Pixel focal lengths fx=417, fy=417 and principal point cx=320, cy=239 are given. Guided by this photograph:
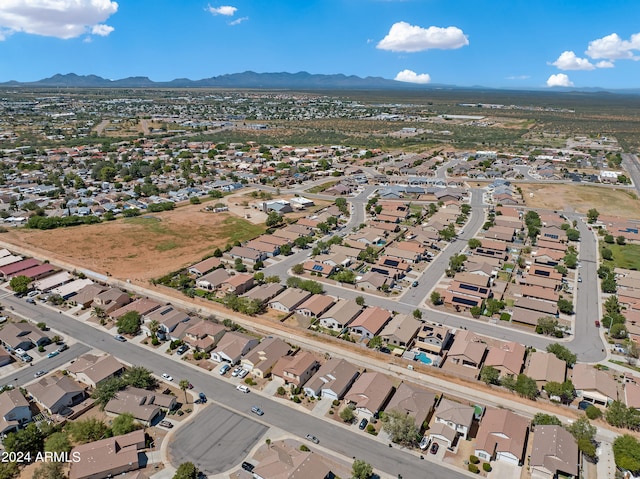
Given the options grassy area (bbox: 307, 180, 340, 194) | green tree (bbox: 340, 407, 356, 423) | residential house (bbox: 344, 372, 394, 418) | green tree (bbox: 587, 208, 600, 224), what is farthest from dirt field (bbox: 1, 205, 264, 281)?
green tree (bbox: 587, 208, 600, 224)

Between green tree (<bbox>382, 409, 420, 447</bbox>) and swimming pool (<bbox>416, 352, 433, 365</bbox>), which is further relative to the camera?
swimming pool (<bbox>416, 352, 433, 365</bbox>)

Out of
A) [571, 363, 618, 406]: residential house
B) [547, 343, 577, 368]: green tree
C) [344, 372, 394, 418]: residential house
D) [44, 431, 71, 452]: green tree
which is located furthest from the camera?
[547, 343, 577, 368]: green tree

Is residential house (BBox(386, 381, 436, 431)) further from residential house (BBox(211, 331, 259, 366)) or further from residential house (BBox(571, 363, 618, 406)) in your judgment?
residential house (BBox(211, 331, 259, 366))

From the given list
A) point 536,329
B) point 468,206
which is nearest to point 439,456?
point 536,329

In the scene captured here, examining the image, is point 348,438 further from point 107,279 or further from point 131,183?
point 131,183

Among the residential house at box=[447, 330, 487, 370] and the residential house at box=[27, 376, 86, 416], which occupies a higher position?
the residential house at box=[447, 330, 487, 370]

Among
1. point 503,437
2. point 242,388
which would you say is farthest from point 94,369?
point 503,437

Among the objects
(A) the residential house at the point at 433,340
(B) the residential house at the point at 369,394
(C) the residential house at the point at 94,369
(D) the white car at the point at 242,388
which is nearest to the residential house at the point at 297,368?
(D) the white car at the point at 242,388
